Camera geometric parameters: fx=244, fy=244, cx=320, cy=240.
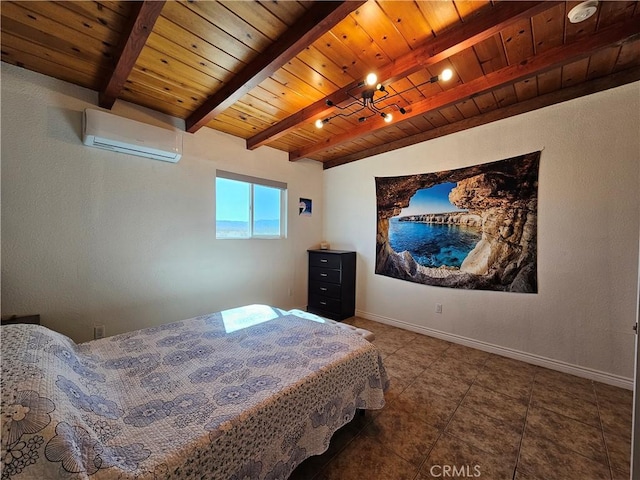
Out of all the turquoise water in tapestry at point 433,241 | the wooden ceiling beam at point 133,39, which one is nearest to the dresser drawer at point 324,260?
the turquoise water in tapestry at point 433,241

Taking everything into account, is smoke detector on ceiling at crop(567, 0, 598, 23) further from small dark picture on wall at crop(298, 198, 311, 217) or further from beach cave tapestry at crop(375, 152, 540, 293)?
small dark picture on wall at crop(298, 198, 311, 217)

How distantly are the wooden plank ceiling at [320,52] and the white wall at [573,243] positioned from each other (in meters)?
0.26

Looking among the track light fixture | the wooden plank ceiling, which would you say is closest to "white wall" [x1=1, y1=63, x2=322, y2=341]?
the wooden plank ceiling

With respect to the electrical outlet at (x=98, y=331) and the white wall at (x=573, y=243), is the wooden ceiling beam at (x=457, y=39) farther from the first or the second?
the electrical outlet at (x=98, y=331)

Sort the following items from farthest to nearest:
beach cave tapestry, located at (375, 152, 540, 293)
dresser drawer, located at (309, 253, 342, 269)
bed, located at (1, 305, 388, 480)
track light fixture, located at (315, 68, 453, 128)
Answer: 1. dresser drawer, located at (309, 253, 342, 269)
2. beach cave tapestry, located at (375, 152, 540, 293)
3. track light fixture, located at (315, 68, 453, 128)
4. bed, located at (1, 305, 388, 480)

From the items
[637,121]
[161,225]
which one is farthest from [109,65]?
[637,121]

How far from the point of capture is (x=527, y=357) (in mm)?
2445

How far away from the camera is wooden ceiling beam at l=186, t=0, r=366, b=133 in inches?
52.8

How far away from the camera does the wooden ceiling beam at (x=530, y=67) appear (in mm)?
1609

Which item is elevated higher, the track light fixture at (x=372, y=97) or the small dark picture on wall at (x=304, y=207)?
the track light fixture at (x=372, y=97)

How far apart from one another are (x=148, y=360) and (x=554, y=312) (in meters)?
3.36

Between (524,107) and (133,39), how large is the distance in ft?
11.0

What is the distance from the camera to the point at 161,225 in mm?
2588

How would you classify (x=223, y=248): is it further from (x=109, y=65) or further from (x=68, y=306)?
(x=109, y=65)
